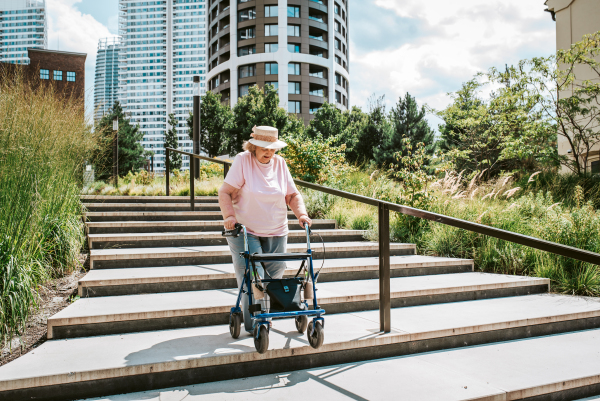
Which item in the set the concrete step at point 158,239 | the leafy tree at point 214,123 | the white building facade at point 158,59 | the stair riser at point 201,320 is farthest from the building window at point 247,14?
the white building facade at point 158,59

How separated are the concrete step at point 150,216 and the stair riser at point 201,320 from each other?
10.4 ft

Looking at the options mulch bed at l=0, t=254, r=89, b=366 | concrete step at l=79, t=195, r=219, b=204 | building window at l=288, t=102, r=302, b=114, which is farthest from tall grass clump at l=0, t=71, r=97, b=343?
building window at l=288, t=102, r=302, b=114

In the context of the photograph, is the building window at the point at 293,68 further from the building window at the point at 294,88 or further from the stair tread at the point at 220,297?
the stair tread at the point at 220,297

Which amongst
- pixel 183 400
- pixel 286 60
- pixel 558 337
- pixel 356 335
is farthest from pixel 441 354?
pixel 286 60

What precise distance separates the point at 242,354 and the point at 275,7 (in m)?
53.2

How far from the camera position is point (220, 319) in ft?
11.3

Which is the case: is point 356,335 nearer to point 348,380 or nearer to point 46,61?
point 348,380

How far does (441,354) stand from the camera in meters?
3.23

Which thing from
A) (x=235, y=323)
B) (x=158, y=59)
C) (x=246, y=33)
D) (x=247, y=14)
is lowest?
(x=235, y=323)

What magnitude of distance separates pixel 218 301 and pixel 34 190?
69.9 inches

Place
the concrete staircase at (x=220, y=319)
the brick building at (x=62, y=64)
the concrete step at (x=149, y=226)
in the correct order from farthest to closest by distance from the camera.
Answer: the brick building at (x=62, y=64), the concrete step at (x=149, y=226), the concrete staircase at (x=220, y=319)

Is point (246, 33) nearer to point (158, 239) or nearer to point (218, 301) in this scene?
point (158, 239)

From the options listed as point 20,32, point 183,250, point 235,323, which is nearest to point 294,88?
point 20,32

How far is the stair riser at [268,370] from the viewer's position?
2.38 m
